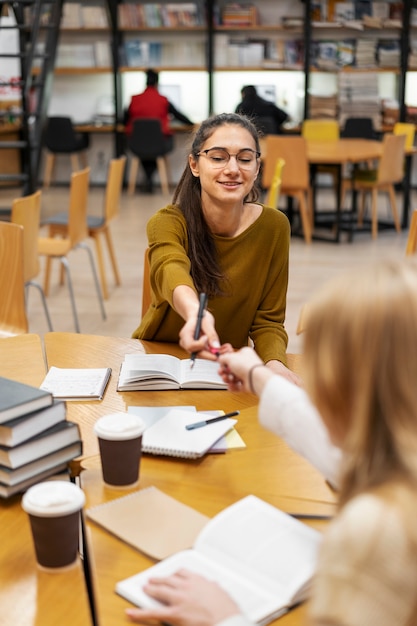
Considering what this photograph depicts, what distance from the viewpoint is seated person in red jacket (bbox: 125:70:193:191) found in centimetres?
899

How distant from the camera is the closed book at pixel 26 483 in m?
1.42

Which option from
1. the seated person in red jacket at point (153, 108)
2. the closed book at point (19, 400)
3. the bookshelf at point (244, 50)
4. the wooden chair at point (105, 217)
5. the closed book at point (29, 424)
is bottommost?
the wooden chair at point (105, 217)

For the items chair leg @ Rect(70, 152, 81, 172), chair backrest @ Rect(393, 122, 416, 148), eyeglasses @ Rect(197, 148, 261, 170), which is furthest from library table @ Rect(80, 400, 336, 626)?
chair leg @ Rect(70, 152, 81, 172)

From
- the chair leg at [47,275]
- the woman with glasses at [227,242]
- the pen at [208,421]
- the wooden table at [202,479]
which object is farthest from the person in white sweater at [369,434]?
the chair leg at [47,275]

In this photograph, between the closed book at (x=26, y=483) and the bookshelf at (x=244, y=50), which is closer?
the closed book at (x=26, y=483)

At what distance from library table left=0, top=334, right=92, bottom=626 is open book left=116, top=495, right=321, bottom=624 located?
0.26 ft

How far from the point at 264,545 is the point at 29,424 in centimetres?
47

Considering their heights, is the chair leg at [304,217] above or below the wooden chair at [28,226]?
below

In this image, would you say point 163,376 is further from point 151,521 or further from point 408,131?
point 408,131

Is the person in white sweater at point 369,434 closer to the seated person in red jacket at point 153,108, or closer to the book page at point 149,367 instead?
the book page at point 149,367

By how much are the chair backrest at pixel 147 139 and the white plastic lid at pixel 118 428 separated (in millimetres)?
7699

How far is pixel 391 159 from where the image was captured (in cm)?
698

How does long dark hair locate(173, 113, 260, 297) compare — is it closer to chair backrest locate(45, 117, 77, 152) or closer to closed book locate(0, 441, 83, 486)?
closed book locate(0, 441, 83, 486)

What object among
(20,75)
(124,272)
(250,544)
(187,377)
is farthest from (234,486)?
(20,75)
